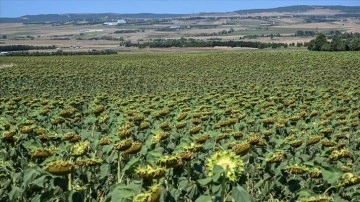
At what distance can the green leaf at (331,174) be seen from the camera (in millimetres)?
4180

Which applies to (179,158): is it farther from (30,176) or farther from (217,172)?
(30,176)

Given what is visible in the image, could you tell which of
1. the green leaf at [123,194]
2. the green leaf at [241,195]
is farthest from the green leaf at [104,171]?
the green leaf at [241,195]

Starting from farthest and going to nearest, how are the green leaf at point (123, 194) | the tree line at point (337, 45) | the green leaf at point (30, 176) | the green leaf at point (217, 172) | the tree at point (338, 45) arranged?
the tree at point (338, 45) → the tree line at point (337, 45) → the green leaf at point (30, 176) → the green leaf at point (217, 172) → the green leaf at point (123, 194)

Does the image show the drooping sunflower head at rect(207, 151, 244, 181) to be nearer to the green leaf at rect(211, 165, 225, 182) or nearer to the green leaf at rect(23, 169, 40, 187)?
the green leaf at rect(211, 165, 225, 182)

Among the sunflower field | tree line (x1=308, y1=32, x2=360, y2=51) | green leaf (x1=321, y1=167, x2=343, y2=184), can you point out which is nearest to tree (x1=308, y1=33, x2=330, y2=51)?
tree line (x1=308, y1=32, x2=360, y2=51)

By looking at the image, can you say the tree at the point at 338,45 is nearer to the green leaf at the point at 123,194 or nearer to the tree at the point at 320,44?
the tree at the point at 320,44

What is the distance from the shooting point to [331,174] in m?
4.24

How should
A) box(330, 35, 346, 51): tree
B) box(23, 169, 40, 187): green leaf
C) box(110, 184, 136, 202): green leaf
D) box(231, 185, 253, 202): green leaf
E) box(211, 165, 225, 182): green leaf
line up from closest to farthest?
box(231, 185, 253, 202): green leaf
box(110, 184, 136, 202): green leaf
box(211, 165, 225, 182): green leaf
box(23, 169, 40, 187): green leaf
box(330, 35, 346, 51): tree

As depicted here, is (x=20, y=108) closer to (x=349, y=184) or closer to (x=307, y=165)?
(x=307, y=165)

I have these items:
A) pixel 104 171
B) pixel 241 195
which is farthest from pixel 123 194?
pixel 104 171

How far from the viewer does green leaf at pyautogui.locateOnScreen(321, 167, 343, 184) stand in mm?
4180

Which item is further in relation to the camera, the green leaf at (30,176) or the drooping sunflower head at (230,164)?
the green leaf at (30,176)

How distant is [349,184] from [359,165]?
3.52 meters

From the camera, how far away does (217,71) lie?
44.9 meters
